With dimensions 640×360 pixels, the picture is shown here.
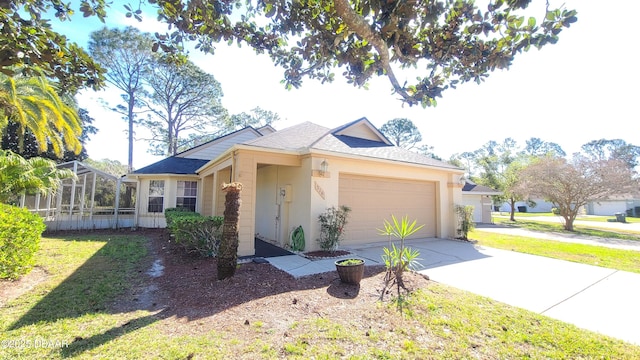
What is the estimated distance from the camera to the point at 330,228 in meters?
7.54

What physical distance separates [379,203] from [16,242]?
934 centimetres

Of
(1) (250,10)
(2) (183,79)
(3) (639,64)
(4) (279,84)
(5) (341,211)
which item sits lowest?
(5) (341,211)

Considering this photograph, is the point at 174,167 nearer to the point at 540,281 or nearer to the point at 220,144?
the point at 220,144

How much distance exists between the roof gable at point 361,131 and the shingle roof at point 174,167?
28.3ft

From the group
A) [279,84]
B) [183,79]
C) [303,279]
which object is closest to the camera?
[279,84]

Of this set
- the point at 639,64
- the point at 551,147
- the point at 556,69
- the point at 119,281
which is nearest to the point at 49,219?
the point at 119,281

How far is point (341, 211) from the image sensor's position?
7852 millimetres

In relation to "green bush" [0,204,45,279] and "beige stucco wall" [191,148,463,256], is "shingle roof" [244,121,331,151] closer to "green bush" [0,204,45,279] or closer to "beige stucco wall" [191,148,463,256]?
"beige stucco wall" [191,148,463,256]

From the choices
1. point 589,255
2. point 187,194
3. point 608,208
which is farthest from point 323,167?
point 608,208

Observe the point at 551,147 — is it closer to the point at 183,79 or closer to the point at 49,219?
the point at 183,79

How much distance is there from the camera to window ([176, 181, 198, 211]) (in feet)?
47.3

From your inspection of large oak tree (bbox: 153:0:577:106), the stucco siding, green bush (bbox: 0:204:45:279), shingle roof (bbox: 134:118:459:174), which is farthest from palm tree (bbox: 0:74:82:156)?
the stucco siding

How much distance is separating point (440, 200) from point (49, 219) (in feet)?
60.1

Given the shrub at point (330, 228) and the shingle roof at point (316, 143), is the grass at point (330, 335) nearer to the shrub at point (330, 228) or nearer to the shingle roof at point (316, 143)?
the shrub at point (330, 228)
